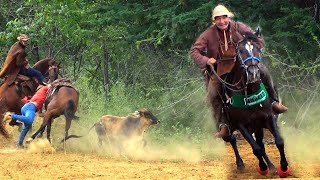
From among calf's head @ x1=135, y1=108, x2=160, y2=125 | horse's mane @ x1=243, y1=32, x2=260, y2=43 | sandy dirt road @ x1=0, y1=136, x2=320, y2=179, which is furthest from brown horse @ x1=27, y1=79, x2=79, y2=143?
horse's mane @ x1=243, y1=32, x2=260, y2=43

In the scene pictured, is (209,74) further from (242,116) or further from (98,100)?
(98,100)

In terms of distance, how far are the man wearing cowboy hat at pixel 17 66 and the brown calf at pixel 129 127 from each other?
3.00 meters

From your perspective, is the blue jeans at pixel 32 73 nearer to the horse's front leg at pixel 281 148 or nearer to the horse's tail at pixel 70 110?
the horse's tail at pixel 70 110

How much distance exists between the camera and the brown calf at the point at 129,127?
1487 cm

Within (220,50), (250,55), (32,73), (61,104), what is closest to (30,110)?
(61,104)

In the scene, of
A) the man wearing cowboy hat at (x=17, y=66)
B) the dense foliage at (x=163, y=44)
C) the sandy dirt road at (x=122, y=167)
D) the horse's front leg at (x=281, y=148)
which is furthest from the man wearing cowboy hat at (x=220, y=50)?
the man wearing cowboy hat at (x=17, y=66)

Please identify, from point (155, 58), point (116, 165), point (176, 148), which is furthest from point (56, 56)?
point (116, 165)

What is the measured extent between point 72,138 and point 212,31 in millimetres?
7503

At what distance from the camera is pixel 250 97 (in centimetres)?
1000

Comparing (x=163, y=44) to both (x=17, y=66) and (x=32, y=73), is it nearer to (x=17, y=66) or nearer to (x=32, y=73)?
(x=32, y=73)

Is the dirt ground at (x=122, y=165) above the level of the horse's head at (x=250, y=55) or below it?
below

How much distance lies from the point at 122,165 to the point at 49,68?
604 centimetres

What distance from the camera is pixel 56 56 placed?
25.9 m

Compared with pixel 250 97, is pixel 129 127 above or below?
below
